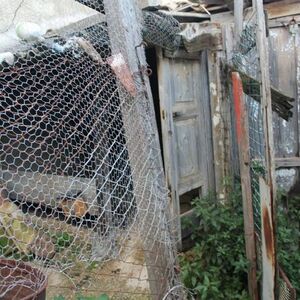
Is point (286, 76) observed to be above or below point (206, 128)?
above

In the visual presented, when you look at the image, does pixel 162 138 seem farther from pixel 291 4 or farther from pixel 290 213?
pixel 291 4

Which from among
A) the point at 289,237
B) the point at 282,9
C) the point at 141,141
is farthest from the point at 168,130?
the point at 282,9

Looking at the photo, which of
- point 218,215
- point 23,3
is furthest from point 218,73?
point 23,3

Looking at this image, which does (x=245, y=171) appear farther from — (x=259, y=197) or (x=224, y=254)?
(x=224, y=254)

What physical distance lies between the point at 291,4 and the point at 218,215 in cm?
237

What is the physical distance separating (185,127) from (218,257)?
1.42 metres

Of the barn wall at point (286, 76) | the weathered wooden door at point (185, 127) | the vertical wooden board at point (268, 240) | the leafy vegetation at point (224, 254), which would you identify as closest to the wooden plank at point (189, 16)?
the weathered wooden door at point (185, 127)

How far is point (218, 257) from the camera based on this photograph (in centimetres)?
350

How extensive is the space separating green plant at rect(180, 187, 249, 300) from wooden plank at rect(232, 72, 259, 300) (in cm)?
21

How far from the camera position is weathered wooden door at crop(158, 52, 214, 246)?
3.93 metres

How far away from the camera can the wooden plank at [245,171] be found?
8.72 feet

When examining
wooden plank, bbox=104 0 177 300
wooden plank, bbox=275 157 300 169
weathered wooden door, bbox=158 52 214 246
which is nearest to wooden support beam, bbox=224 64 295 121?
weathered wooden door, bbox=158 52 214 246

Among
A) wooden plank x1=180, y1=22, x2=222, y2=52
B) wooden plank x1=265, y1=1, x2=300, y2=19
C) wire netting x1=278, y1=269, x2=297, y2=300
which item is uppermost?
wooden plank x1=265, y1=1, x2=300, y2=19

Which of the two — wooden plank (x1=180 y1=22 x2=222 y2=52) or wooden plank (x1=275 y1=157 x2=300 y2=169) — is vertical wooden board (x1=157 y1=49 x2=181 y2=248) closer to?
wooden plank (x1=180 y1=22 x2=222 y2=52)
